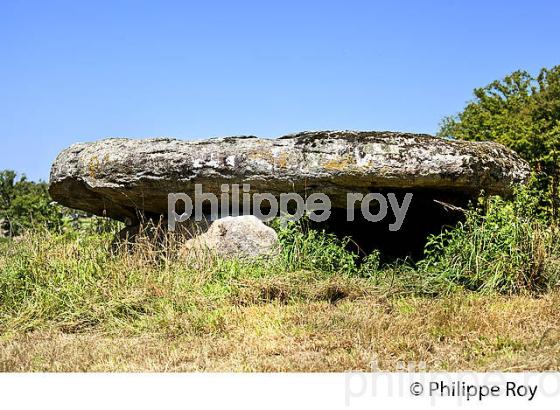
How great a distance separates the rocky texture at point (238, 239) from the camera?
8391mm

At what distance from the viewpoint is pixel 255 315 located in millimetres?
6387

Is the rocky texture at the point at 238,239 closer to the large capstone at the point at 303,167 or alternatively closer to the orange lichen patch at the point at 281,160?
the large capstone at the point at 303,167

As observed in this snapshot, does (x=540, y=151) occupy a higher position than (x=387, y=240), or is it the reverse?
(x=540, y=151)

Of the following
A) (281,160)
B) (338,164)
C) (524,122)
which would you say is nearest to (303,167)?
(281,160)

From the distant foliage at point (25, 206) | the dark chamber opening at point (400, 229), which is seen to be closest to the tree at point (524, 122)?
the dark chamber opening at point (400, 229)

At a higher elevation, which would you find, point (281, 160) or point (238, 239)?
point (281, 160)

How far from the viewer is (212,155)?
808 cm

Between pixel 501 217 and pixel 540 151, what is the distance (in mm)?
4795

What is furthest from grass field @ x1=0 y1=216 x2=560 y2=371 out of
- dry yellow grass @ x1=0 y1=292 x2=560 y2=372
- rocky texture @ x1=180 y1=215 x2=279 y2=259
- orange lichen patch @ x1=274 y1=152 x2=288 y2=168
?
orange lichen patch @ x1=274 y1=152 x2=288 y2=168

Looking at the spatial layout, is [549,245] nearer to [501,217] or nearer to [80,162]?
[501,217]

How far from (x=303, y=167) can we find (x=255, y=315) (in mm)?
2205

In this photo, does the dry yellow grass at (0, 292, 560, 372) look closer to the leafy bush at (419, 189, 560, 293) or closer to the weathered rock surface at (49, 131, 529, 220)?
the leafy bush at (419, 189, 560, 293)

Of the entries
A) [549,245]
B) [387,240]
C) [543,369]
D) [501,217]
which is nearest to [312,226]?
[387,240]

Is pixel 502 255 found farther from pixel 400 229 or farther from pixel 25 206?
pixel 25 206
